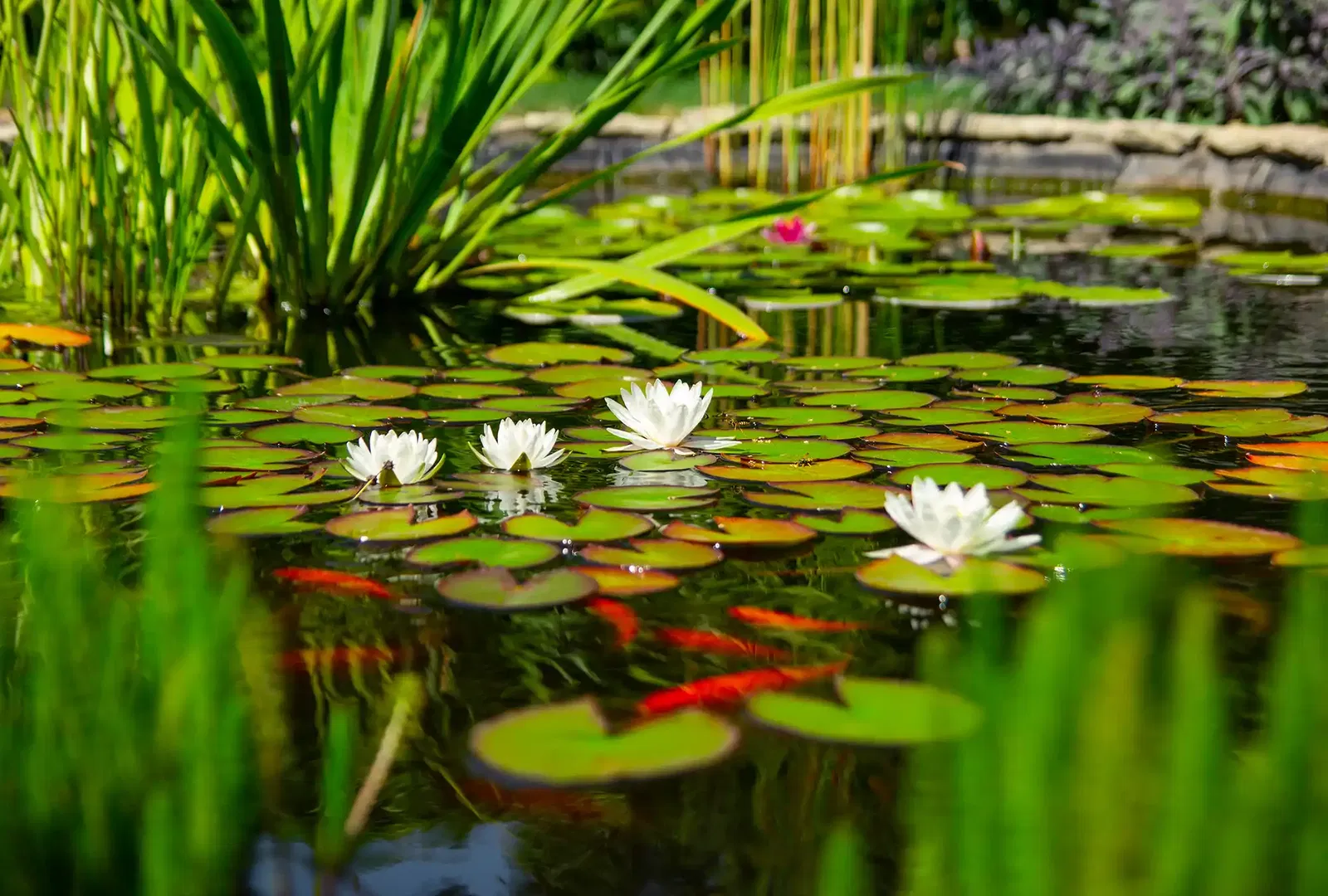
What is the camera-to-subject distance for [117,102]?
2824 mm

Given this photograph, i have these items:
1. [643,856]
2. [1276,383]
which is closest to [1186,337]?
[1276,383]

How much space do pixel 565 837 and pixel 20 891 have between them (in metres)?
0.30

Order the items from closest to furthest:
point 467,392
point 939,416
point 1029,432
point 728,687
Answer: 1. point 728,687
2. point 1029,432
3. point 939,416
4. point 467,392

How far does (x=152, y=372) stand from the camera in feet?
7.38

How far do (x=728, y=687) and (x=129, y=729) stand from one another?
0.48 metres

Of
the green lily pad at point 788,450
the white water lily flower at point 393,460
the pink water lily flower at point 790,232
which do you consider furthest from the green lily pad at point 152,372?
the pink water lily flower at point 790,232

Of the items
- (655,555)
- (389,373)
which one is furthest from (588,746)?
(389,373)

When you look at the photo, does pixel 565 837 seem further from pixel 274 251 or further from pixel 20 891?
pixel 274 251

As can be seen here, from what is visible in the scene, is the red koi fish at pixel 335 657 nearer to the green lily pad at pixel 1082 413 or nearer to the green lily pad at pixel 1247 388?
the green lily pad at pixel 1082 413

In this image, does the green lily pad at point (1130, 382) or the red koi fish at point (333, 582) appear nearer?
the red koi fish at point (333, 582)

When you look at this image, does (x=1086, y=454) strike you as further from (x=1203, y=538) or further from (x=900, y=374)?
(x=900, y=374)

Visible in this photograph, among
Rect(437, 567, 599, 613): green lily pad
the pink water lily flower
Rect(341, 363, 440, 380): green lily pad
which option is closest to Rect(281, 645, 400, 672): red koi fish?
Rect(437, 567, 599, 613): green lily pad

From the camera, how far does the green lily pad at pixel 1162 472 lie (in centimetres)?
156

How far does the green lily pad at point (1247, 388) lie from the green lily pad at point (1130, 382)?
27mm
